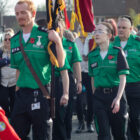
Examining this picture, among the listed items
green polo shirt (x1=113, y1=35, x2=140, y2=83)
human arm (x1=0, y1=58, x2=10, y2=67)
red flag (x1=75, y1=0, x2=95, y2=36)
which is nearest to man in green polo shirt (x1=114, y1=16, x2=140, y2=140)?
green polo shirt (x1=113, y1=35, x2=140, y2=83)

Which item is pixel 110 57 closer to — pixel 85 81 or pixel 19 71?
pixel 19 71

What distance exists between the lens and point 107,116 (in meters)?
5.96

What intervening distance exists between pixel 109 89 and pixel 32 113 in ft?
4.14

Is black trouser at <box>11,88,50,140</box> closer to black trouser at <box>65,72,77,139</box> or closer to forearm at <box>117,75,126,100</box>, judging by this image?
forearm at <box>117,75,126,100</box>

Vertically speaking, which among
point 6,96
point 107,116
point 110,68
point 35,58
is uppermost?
point 35,58

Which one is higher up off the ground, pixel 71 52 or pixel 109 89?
pixel 71 52

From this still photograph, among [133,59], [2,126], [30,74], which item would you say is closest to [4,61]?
[133,59]

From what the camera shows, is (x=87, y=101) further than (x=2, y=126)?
Yes

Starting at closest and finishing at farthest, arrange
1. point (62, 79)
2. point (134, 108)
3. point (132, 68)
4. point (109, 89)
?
point (62, 79) → point (109, 89) → point (132, 68) → point (134, 108)

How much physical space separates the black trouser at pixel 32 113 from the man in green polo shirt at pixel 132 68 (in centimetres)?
209

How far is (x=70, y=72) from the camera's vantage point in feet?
23.2

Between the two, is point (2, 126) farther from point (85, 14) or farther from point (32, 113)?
point (85, 14)

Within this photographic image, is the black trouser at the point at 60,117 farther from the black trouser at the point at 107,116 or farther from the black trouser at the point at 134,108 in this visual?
the black trouser at the point at 134,108

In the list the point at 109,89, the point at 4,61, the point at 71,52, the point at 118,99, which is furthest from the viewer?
the point at 4,61
